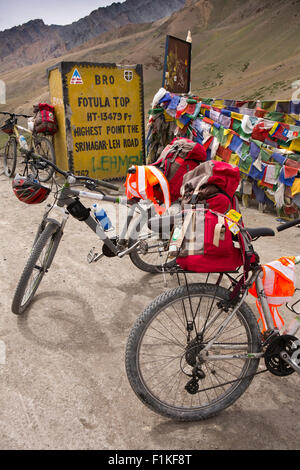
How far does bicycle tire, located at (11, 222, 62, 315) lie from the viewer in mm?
3334

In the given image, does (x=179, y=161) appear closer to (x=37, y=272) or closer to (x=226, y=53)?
(x=37, y=272)

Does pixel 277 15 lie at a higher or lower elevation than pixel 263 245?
higher

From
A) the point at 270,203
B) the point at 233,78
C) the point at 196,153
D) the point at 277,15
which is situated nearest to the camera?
the point at 196,153

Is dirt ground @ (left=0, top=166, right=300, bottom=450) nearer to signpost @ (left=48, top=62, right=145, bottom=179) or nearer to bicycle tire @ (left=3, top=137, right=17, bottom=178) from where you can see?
signpost @ (left=48, top=62, right=145, bottom=179)

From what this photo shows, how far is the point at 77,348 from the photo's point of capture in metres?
3.21

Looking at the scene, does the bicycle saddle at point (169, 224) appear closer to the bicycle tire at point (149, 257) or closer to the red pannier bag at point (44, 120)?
the bicycle tire at point (149, 257)

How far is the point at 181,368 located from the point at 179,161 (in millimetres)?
1942

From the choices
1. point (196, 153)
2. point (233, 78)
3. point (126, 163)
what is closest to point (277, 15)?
point (233, 78)

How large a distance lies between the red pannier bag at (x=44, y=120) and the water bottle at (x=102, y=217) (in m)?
5.21

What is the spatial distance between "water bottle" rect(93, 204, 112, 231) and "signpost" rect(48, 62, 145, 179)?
15.8 ft

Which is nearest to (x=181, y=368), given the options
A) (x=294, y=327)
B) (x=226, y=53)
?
(x=294, y=327)

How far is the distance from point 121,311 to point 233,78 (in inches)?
1548

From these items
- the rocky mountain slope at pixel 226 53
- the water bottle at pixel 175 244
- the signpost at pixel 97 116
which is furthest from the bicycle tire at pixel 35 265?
the rocky mountain slope at pixel 226 53

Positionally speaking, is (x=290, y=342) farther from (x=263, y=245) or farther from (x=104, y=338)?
(x=263, y=245)
